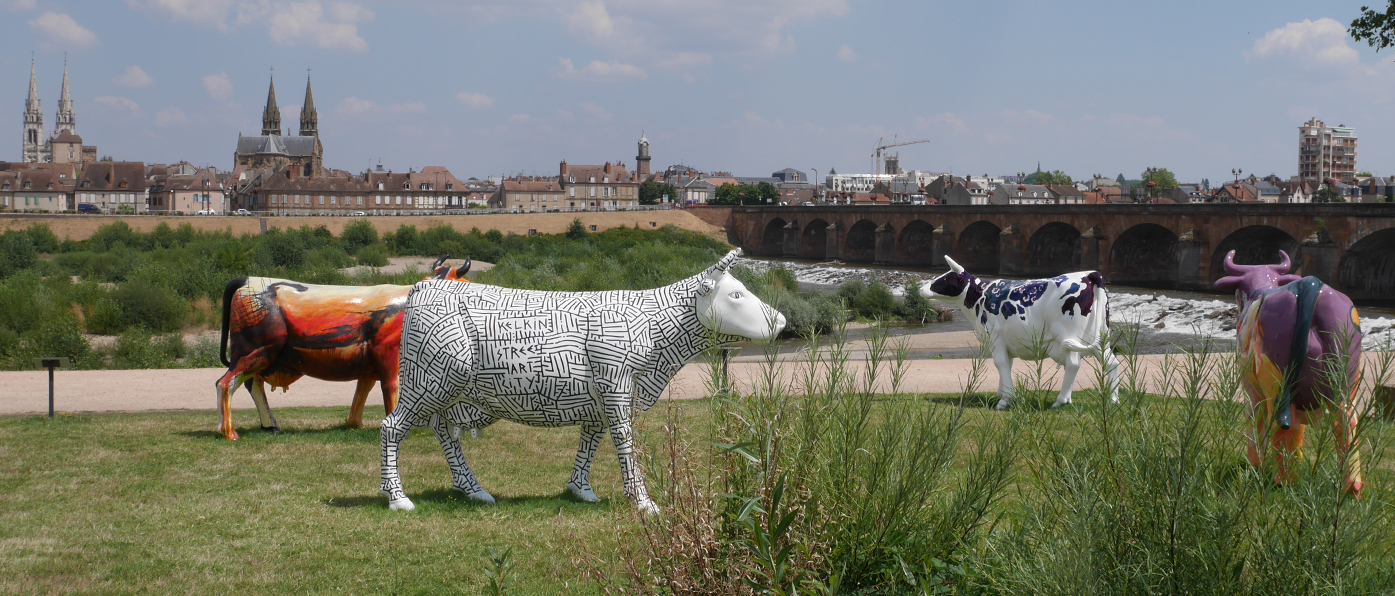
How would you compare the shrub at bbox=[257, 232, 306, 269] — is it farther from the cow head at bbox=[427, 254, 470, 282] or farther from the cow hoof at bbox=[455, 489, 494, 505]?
the cow hoof at bbox=[455, 489, 494, 505]

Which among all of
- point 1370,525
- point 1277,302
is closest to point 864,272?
point 1277,302

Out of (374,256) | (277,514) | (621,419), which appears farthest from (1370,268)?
(374,256)

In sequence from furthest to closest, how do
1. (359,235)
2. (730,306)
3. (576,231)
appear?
(576,231), (359,235), (730,306)

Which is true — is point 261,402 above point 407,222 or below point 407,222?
below

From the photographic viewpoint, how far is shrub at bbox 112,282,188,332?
3025 centimetres

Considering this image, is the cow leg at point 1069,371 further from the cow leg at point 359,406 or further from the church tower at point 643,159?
the church tower at point 643,159

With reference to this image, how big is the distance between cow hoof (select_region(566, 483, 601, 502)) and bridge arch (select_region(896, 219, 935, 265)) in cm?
6256

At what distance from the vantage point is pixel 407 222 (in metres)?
75.6

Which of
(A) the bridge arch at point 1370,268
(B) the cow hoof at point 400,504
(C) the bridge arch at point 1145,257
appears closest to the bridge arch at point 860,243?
(C) the bridge arch at point 1145,257

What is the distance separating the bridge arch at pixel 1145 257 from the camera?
51812 mm

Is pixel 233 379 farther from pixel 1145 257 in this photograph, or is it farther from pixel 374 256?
pixel 1145 257

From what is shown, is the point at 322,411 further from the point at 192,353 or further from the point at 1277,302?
the point at 192,353

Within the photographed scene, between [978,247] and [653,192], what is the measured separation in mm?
75988

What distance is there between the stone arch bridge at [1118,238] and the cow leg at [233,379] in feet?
130
